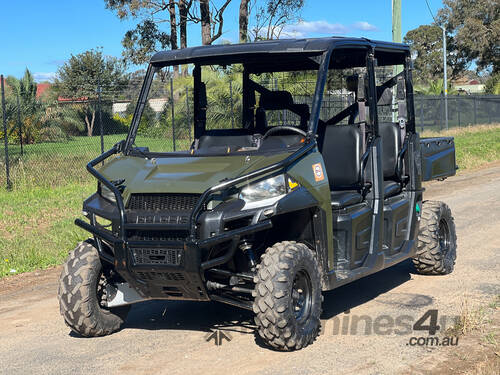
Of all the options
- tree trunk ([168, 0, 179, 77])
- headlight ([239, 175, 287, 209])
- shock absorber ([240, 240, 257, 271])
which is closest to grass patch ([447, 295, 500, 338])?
shock absorber ([240, 240, 257, 271])

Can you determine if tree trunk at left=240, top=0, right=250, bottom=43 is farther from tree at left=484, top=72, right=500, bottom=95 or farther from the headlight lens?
tree at left=484, top=72, right=500, bottom=95

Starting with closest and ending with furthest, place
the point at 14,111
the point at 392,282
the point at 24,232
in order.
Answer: the point at 392,282 < the point at 24,232 < the point at 14,111

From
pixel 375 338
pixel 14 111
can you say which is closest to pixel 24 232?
pixel 375 338

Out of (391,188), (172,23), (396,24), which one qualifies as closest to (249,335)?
(391,188)

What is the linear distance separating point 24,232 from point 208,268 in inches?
266

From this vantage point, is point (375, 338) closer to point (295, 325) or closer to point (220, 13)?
point (295, 325)

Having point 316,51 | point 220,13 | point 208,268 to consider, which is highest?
point 220,13

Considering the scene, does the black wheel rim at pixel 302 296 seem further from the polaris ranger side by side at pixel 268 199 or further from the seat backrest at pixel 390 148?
the seat backrest at pixel 390 148

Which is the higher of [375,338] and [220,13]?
[220,13]

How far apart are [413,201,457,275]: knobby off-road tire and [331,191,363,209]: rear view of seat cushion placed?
147 cm

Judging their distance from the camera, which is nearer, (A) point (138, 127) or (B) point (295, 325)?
(B) point (295, 325)

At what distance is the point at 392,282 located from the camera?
7945mm

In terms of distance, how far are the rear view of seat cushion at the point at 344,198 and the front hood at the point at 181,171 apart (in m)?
0.73

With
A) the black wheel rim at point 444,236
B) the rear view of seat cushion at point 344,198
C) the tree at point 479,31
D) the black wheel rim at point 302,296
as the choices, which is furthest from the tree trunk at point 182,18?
the tree at point 479,31
